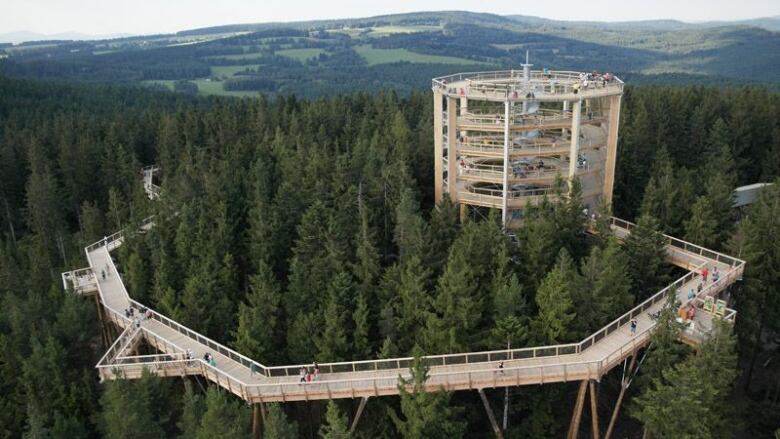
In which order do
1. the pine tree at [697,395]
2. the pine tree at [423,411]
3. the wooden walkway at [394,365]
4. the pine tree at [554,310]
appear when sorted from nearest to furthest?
the pine tree at [697,395], the pine tree at [423,411], the wooden walkway at [394,365], the pine tree at [554,310]

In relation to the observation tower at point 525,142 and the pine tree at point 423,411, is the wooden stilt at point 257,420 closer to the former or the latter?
the pine tree at point 423,411

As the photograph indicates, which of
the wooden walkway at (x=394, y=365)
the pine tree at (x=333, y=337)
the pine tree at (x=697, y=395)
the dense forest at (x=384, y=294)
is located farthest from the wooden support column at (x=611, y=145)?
the pine tree at (x=333, y=337)

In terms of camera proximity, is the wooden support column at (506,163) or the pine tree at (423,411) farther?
the wooden support column at (506,163)

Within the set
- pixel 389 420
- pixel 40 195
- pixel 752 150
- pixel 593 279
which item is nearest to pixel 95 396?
pixel 389 420

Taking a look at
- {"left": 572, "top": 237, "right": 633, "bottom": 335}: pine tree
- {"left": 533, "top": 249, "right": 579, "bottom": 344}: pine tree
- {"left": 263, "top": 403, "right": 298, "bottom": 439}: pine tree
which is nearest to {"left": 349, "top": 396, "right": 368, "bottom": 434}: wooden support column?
{"left": 263, "top": 403, "right": 298, "bottom": 439}: pine tree

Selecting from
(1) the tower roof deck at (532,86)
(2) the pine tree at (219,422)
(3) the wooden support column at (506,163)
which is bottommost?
(2) the pine tree at (219,422)

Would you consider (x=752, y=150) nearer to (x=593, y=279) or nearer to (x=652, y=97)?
(x=652, y=97)

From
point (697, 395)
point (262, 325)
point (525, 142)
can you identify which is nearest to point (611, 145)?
point (525, 142)

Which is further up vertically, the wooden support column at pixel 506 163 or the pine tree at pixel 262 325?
the wooden support column at pixel 506 163
